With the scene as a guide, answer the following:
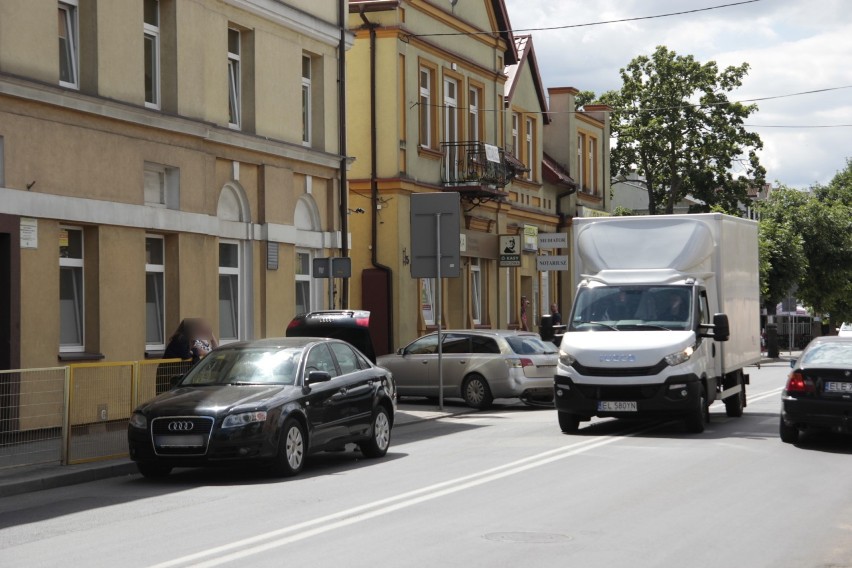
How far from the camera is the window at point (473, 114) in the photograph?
119ft

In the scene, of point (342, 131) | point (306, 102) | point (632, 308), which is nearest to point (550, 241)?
point (342, 131)

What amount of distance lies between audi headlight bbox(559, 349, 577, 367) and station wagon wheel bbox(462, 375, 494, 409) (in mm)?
6200

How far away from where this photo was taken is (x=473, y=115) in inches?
1447

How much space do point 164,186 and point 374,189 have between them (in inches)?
424

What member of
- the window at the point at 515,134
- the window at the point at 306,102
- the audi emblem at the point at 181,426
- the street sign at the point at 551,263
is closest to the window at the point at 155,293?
the window at the point at 306,102

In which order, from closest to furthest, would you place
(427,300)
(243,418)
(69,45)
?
(243,418) < (69,45) < (427,300)

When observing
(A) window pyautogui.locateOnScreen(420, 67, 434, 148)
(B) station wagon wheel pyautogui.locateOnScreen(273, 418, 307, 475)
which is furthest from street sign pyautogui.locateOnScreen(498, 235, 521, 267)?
(B) station wagon wheel pyautogui.locateOnScreen(273, 418, 307, 475)

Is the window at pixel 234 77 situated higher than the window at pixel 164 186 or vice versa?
the window at pixel 234 77

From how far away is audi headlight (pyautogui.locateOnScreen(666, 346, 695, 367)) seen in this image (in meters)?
17.6

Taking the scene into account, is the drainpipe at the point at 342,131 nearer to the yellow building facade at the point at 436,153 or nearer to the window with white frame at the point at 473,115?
the yellow building facade at the point at 436,153

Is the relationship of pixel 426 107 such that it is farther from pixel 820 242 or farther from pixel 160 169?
pixel 820 242

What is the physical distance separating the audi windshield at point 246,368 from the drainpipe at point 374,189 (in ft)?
54.1

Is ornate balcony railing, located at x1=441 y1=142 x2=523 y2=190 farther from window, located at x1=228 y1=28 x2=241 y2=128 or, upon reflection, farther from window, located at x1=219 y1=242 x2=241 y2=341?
window, located at x1=219 y1=242 x2=241 y2=341

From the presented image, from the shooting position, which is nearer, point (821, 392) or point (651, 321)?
point (821, 392)
